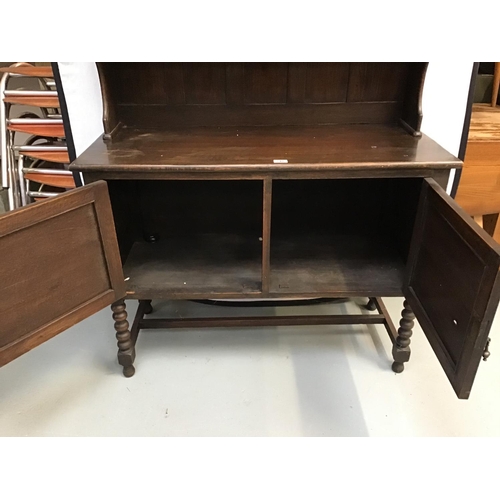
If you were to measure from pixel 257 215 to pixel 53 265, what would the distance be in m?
0.80

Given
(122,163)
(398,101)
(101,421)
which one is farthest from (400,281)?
(101,421)

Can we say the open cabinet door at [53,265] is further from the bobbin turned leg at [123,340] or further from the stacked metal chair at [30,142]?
the stacked metal chair at [30,142]

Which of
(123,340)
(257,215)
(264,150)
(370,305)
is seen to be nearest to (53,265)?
(123,340)

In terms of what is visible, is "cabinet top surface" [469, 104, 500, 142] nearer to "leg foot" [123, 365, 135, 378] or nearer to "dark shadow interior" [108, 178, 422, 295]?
"dark shadow interior" [108, 178, 422, 295]

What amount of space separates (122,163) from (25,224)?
0.30 m

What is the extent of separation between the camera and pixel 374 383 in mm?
1439

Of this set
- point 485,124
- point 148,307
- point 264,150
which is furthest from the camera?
point 148,307

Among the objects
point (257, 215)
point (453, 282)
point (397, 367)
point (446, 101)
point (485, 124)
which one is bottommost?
point (397, 367)

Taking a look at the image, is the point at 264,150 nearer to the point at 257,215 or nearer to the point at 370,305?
the point at 257,215

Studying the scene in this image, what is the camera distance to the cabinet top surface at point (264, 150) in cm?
114

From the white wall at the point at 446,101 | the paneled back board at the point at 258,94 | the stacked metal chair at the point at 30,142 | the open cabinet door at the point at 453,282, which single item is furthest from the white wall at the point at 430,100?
the open cabinet door at the point at 453,282

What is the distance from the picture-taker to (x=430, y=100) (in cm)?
149

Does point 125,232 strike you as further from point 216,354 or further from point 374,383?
point 374,383

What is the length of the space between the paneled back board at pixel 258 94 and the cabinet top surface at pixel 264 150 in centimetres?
5
